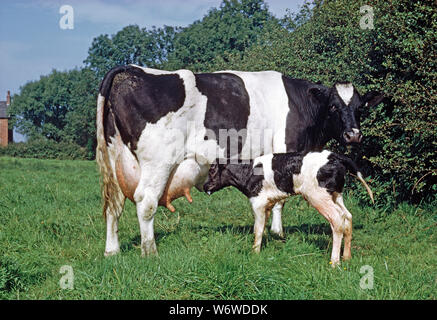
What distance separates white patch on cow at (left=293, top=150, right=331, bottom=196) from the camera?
5.54m

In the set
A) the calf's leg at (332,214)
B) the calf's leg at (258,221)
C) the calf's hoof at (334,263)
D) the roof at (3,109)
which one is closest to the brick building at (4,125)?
the roof at (3,109)

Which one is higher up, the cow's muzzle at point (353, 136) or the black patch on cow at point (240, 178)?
the cow's muzzle at point (353, 136)

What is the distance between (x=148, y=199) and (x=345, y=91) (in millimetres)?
3348

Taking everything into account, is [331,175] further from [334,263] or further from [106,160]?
[106,160]

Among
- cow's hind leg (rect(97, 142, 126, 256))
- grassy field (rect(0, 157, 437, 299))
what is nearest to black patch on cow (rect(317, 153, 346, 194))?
grassy field (rect(0, 157, 437, 299))

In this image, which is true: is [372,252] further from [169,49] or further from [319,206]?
[169,49]

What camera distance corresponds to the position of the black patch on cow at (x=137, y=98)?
221 inches

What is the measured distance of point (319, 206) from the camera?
18.0 feet

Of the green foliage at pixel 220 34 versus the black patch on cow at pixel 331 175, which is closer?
the black patch on cow at pixel 331 175

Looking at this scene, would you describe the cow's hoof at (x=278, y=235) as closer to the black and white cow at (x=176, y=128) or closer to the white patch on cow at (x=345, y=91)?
the black and white cow at (x=176, y=128)

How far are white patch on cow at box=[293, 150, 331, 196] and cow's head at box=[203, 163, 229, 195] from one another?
1.07 metres

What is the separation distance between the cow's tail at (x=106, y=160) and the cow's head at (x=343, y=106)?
119 inches

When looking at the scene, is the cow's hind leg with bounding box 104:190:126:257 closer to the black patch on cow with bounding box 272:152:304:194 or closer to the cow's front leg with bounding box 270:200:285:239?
the black patch on cow with bounding box 272:152:304:194
